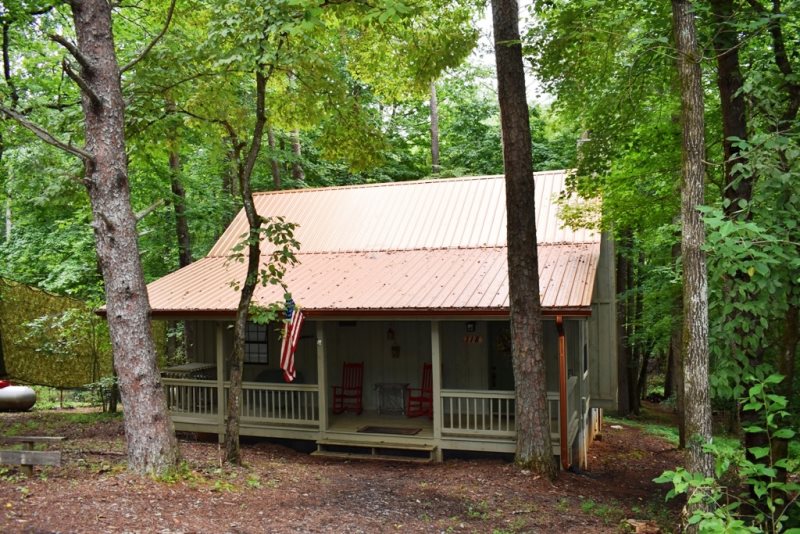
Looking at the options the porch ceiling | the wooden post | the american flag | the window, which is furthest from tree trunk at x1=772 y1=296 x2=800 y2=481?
the window

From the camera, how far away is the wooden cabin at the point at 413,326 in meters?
11.1

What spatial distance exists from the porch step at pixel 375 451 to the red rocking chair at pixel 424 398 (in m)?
1.26

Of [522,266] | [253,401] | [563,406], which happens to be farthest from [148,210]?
[563,406]

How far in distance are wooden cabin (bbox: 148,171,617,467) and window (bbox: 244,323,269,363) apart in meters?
0.03

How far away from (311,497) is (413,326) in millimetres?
5688

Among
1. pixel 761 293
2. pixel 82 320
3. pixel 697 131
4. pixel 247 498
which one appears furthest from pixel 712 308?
pixel 82 320

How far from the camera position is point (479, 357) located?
42.5 feet

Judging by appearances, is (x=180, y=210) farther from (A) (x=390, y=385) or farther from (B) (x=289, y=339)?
(B) (x=289, y=339)

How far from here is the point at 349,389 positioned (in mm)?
13781

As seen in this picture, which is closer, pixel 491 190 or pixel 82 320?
pixel 491 190

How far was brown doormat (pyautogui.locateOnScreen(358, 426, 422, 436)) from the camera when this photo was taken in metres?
11.8

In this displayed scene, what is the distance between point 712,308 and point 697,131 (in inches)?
79.4

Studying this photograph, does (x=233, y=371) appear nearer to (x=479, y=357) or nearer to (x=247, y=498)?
(x=247, y=498)

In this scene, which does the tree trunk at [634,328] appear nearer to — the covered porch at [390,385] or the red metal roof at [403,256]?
the red metal roof at [403,256]
